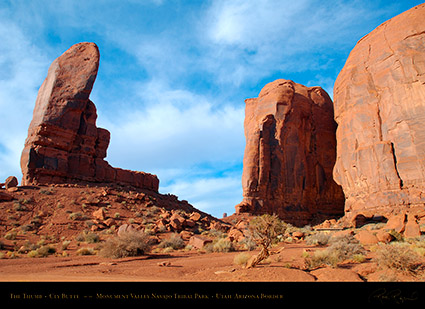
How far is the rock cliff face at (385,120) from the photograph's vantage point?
2469 centimetres

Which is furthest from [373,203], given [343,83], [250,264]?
[250,264]

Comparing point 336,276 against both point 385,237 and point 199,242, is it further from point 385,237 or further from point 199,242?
point 199,242

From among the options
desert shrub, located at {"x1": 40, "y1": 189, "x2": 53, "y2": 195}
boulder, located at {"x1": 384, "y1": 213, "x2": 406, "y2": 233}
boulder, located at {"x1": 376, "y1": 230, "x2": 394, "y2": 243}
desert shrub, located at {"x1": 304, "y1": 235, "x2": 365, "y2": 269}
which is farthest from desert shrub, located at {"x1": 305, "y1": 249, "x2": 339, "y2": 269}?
desert shrub, located at {"x1": 40, "y1": 189, "x2": 53, "y2": 195}

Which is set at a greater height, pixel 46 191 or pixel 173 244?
pixel 46 191

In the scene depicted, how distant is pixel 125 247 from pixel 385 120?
26.1 metres

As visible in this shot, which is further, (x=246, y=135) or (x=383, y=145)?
(x=246, y=135)

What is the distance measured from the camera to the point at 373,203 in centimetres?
2666

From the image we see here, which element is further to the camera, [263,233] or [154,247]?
[154,247]

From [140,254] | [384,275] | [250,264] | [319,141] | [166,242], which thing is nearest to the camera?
[384,275]

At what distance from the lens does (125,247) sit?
1291cm

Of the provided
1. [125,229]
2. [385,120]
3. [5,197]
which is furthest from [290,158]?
[5,197]
